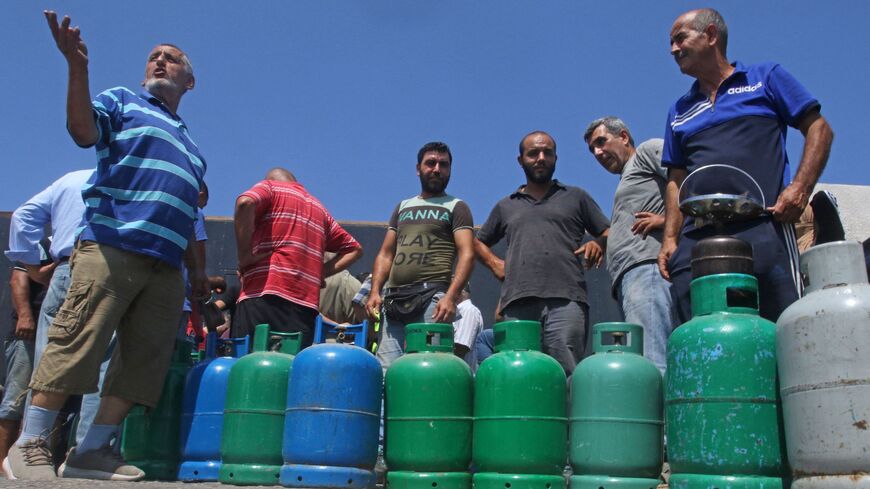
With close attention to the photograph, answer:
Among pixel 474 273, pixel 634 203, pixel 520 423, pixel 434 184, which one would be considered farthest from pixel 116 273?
pixel 474 273

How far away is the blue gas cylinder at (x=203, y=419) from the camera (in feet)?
12.7

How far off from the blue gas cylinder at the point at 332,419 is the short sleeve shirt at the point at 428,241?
68.9 inches

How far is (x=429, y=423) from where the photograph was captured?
3277 mm

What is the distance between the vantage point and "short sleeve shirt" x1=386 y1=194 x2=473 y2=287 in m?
5.22

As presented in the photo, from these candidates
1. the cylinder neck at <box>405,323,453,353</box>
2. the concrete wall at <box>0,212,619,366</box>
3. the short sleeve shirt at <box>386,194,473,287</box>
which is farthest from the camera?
the concrete wall at <box>0,212,619,366</box>

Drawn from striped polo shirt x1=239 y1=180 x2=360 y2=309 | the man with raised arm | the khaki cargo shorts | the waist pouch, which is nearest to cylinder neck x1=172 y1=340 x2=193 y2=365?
the khaki cargo shorts

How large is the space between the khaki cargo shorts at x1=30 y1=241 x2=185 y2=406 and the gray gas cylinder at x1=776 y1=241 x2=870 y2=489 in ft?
8.93

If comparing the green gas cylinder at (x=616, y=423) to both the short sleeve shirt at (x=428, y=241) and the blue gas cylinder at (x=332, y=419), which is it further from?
the short sleeve shirt at (x=428, y=241)

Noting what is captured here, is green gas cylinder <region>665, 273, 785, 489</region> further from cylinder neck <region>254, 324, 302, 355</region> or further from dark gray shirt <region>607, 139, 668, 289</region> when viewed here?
cylinder neck <region>254, 324, 302, 355</region>

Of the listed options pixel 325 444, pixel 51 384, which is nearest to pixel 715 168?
pixel 325 444

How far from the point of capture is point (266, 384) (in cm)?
363

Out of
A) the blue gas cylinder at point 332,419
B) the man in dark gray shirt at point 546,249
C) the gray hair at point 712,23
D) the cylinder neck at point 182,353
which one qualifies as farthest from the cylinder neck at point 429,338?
the gray hair at point 712,23

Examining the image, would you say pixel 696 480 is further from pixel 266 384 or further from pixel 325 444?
pixel 266 384

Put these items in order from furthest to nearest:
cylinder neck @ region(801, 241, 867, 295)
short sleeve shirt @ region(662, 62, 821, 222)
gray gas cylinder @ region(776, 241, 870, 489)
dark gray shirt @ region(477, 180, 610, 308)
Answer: dark gray shirt @ region(477, 180, 610, 308) → short sleeve shirt @ region(662, 62, 821, 222) → cylinder neck @ region(801, 241, 867, 295) → gray gas cylinder @ region(776, 241, 870, 489)
